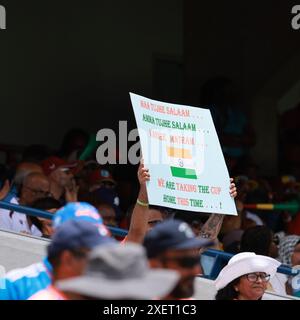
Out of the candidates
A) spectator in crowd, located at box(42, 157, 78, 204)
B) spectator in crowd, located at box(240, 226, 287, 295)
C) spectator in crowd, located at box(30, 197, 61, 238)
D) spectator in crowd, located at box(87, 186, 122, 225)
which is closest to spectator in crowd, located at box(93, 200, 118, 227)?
spectator in crowd, located at box(87, 186, 122, 225)

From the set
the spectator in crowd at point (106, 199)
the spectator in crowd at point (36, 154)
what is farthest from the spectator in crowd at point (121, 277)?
the spectator in crowd at point (36, 154)

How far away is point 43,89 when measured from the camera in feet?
34.5

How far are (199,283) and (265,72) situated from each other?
21.6 feet

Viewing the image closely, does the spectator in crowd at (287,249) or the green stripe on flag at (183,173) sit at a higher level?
the green stripe on flag at (183,173)

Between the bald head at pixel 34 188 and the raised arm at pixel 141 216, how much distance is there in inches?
88.9

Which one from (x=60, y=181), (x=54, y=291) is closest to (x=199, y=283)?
(x=60, y=181)

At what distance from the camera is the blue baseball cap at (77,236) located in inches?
118

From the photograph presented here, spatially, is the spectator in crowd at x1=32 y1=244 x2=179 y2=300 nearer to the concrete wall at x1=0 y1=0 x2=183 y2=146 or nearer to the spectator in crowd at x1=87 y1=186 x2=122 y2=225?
the spectator in crowd at x1=87 y1=186 x2=122 y2=225

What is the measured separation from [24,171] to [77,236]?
4.68 m

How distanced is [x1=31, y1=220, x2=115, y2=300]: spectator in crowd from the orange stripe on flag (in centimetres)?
203

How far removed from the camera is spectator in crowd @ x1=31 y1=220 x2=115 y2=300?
9.81 feet

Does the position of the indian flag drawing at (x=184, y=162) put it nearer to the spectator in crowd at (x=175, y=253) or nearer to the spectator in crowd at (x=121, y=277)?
the spectator in crowd at (x=175, y=253)

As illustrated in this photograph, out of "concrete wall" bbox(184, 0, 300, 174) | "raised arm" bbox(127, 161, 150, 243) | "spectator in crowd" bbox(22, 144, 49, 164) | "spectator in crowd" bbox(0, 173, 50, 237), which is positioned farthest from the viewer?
"concrete wall" bbox(184, 0, 300, 174)
